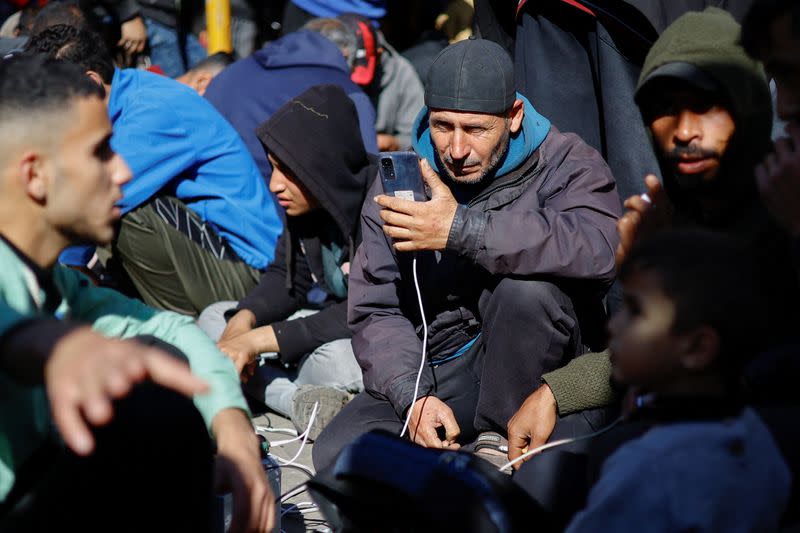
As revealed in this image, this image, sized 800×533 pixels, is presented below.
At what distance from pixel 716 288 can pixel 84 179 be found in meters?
1.32

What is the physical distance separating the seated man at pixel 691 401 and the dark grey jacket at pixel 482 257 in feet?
3.32

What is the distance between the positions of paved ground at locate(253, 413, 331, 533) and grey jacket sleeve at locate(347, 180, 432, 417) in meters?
0.41

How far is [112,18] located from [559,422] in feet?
17.2

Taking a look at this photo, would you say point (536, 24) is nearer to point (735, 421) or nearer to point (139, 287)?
point (139, 287)

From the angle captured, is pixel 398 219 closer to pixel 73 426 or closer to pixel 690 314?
pixel 690 314

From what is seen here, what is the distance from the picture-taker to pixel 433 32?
24.7 feet

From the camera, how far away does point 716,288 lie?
1.89 m

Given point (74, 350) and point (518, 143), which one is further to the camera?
point (518, 143)

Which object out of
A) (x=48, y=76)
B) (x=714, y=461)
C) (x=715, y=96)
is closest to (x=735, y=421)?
(x=714, y=461)

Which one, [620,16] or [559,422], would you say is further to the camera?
[620,16]

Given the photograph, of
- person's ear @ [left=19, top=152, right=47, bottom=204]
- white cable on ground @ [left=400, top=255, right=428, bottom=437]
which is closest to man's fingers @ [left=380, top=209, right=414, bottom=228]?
white cable on ground @ [left=400, top=255, right=428, bottom=437]

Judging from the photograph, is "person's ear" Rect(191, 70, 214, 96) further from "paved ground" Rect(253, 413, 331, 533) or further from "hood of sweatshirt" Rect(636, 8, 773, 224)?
"hood of sweatshirt" Rect(636, 8, 773, 224)

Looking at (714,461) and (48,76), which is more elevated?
(48,76)

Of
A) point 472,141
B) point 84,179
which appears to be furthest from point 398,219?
point 84,179
